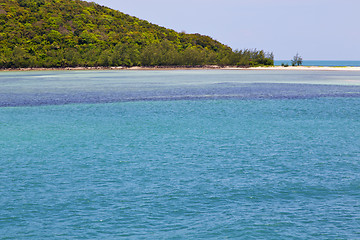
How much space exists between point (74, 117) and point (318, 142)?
910 inches

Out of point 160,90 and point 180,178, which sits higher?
point 160,90

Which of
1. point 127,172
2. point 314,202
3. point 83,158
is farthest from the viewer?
point 83,158

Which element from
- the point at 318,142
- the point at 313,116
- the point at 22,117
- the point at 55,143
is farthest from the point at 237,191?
the point at 22,117

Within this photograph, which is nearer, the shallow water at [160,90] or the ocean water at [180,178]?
the ocean water at [180,178]

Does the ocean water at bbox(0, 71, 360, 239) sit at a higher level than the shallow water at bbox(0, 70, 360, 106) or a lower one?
lower

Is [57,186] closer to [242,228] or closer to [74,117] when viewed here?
[242,228]

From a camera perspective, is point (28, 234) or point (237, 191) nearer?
point (28, 234)

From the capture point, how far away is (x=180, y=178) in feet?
65.6

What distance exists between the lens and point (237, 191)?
17938 mm

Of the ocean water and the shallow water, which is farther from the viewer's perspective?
the shallow water

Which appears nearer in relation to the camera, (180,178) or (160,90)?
(180,178)

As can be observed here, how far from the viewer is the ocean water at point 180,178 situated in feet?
47.3

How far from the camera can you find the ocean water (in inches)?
567

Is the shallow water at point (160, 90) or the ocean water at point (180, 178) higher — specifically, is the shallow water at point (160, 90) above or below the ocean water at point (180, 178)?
above
